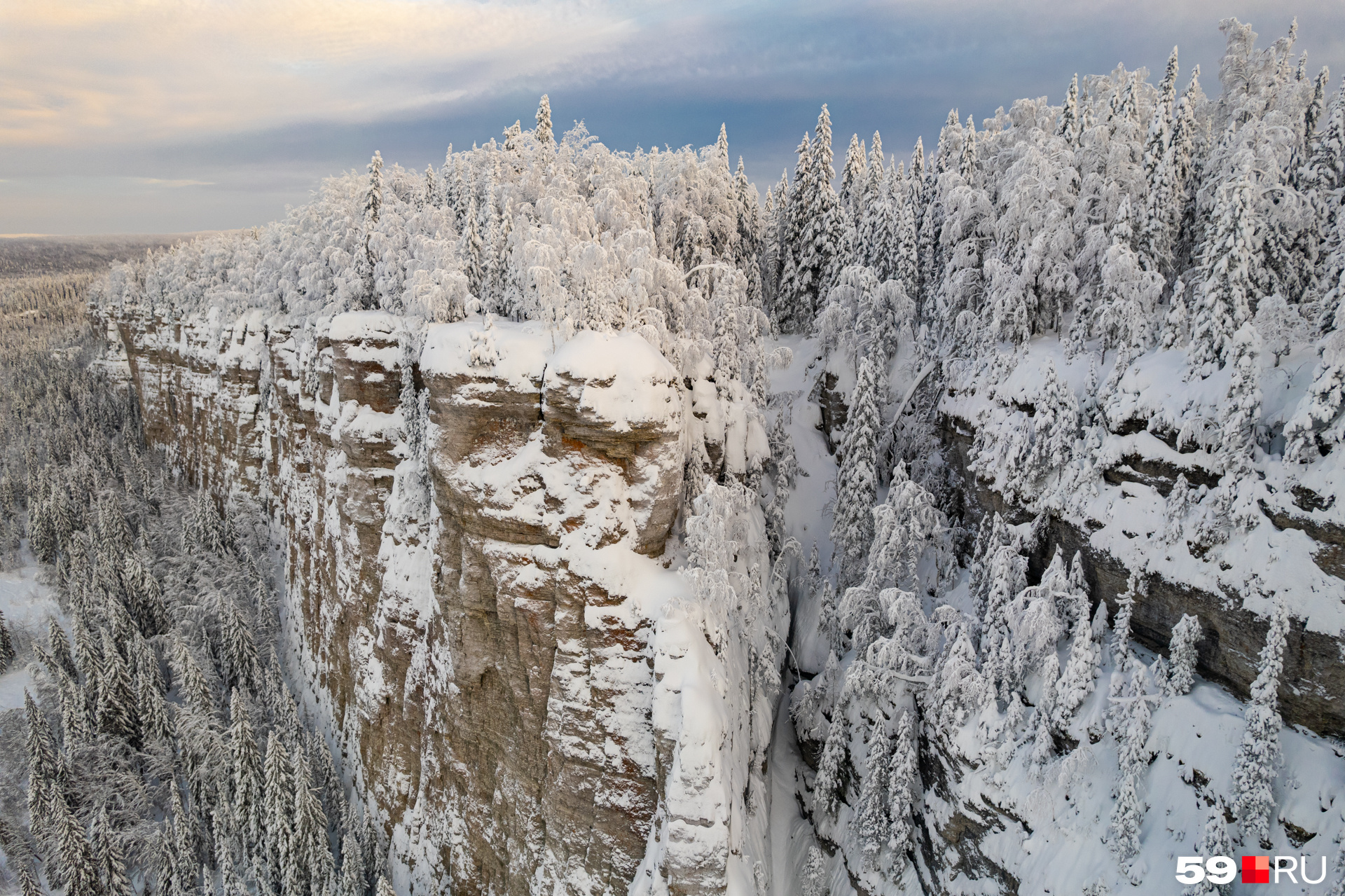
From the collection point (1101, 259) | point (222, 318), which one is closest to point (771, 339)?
point (1101, 259)

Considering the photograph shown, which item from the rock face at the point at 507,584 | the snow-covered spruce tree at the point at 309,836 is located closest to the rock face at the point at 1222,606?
the rock face at the point at 507,584

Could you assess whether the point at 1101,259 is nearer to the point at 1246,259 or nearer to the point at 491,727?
the point at 1246,259

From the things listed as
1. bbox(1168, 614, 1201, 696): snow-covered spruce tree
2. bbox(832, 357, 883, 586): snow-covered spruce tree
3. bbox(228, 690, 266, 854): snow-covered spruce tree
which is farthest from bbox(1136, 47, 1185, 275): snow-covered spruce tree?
bbox(228, 690, 266, 854): snow-covered spruce tree

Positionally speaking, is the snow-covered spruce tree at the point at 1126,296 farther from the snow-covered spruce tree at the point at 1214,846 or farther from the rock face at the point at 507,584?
the rock face at the point at 507,584

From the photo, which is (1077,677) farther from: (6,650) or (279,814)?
(6,650)

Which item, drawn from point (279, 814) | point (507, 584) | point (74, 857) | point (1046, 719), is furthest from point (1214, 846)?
point (74, 857)

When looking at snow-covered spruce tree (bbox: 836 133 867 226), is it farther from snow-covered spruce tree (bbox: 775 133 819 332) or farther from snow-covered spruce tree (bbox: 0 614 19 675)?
snow-covered spruce tree (bbox: 0 614 19 675)
